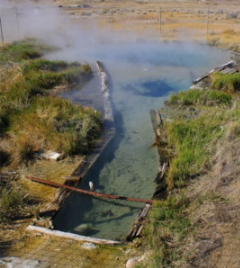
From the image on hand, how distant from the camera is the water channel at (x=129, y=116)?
390 cm

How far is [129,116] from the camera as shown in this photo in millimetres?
6691

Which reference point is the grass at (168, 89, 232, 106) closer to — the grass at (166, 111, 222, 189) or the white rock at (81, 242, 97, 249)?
the grass at (166, 111, 222, 189)

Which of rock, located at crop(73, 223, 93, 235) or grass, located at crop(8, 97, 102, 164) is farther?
grass, located at crop(8, 97, 102, 164)

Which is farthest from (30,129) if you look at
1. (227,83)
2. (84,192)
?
(227,83)

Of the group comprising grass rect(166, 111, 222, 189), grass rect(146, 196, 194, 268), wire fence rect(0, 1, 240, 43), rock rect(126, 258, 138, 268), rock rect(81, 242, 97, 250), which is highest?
wire fence rect(0, 1, 240, 43)

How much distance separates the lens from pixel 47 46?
1295cm

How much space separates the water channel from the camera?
3.90 m

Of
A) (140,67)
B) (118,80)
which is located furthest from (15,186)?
(140,67)

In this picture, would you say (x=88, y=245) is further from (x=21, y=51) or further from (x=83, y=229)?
(x=21, y=51)

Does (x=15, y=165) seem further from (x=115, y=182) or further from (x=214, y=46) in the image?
(x=214, y=46)

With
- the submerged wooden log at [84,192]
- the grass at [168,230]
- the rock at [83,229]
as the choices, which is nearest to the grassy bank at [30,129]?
the submerged wooden log at [84,192]

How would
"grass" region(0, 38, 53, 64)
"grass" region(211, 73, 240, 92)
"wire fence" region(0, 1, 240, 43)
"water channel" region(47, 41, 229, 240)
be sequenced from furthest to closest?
1. "wire fence" region(0, 1, 240, 43)
2. "grass" region(0, 38, 53, 64)
3. "grass" region(211, 73, 240, 92)
4. "water channel" region(47, 41, 229, 240)

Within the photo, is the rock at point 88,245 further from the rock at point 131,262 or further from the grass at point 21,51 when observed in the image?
the grass at point 21,51

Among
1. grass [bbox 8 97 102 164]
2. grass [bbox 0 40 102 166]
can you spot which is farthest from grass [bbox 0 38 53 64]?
grass [bbox 8 97 102 164]
